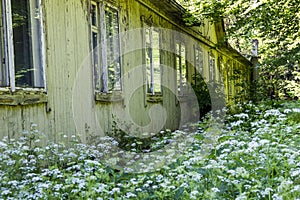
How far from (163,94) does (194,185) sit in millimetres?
7327

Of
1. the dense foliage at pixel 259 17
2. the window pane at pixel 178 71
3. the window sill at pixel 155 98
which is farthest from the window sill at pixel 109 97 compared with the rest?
the window pane at pixel 178 71

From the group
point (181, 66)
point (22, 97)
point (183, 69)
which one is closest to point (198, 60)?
point (183, 69)

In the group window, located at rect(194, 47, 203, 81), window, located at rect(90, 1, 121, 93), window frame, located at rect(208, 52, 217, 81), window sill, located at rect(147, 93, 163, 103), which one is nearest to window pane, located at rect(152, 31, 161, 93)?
window sill, located at rect(147, 93, 163, 103)

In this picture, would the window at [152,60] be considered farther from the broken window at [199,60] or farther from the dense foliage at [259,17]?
the broken window at [199,60]

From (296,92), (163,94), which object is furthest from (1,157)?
(296,92)

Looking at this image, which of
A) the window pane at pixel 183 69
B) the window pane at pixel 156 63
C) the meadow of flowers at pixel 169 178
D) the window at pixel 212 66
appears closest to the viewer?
the meadow of flowers at pixel 169 178

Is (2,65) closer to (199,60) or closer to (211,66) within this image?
(199,60)

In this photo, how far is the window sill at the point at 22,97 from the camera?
4.21 m

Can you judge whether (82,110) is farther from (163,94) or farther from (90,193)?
(163,94)

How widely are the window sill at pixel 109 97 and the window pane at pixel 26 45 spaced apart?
1.59 meters

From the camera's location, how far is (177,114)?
12.0 meters

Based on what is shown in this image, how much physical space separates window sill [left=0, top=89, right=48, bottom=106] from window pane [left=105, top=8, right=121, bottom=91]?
2.21 metres

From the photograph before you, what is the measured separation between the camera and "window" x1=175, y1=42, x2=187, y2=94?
1255 centimetres

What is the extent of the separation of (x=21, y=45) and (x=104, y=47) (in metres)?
2.28
